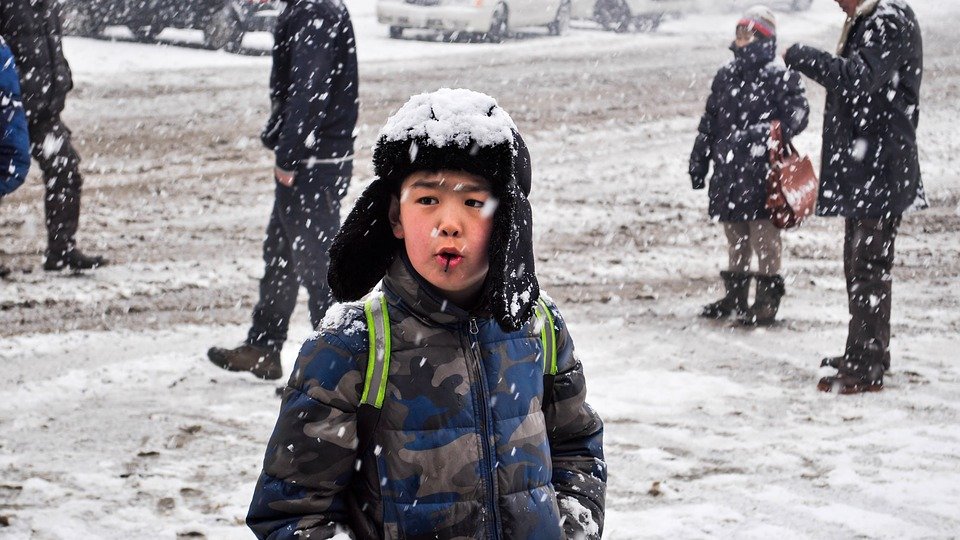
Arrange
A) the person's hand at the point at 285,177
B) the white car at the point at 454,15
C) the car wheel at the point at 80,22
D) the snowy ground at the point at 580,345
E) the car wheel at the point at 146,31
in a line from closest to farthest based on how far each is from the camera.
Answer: the snowy ground at the point at 580,345 < the person's hand at the point at 285,177 < the car wheel at the point at 80,22 < the car wheel at the point at 146,31 < the white car at the point at 454,15

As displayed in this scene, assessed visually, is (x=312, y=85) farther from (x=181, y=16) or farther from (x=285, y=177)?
(x=181, y=16)

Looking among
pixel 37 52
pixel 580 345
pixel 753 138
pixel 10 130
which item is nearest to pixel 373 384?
pixel 10 130

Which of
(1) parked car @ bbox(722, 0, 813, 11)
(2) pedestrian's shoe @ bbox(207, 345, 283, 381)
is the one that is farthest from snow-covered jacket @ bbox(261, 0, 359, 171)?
(1) parked car @ bbox(722, 0, 813, 11)

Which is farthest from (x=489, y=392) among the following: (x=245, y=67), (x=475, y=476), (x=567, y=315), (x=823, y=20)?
(x=823, y=20)

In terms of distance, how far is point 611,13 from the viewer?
22.5 meters

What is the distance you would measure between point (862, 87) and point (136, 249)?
5138mm

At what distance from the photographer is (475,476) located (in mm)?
2105

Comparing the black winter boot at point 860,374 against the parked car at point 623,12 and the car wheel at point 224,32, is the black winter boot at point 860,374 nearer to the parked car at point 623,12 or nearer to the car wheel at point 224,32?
the car wheel at point 224,32

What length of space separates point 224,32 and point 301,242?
39.4 feet

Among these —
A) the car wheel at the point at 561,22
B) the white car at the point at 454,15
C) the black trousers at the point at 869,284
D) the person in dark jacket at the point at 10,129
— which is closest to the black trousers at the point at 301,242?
the person in dark jacket at the point at 10,129

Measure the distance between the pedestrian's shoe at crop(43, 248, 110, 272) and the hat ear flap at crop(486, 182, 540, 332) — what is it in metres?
6.10

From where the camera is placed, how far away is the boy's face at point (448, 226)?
2102mm

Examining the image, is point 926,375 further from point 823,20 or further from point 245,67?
point 823,20

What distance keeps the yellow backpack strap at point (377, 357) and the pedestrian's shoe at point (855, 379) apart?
4.17 meters
